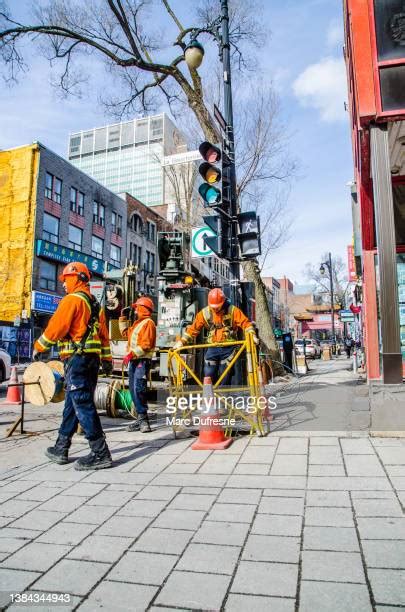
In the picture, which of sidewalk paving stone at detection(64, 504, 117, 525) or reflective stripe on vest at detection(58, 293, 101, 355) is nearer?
sidewalk paving stone at detection(64, 504, 117, 525)

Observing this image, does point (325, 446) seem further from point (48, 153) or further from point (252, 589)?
point (48, 153)

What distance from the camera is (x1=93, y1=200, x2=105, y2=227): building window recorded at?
37.0 m

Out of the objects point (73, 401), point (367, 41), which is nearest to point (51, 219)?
point (367, 41)

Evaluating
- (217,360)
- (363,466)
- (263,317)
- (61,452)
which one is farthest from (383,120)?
(263,317)

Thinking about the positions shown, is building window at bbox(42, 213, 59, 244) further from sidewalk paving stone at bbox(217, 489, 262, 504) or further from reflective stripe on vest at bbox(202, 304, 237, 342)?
Result: sidewalk paving stone at bbox(217, 489, 262, 504)

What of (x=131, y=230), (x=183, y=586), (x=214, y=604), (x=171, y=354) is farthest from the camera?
(x=131, y=230)

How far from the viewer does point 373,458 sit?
439 centimetres

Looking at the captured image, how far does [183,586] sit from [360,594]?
2.75 feet

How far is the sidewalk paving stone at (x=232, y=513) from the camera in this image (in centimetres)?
313

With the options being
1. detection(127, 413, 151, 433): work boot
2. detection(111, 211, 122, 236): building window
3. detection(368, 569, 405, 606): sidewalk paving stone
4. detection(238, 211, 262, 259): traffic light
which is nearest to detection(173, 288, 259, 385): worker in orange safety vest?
detection(238, 211, 262, 259): traffic light

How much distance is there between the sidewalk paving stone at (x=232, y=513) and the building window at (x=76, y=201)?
33.2 m

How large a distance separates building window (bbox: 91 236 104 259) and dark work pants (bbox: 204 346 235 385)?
3187cm

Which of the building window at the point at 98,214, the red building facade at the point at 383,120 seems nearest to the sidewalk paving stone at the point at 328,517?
the red building facade at the point at 383,120

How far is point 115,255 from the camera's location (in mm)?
40031
